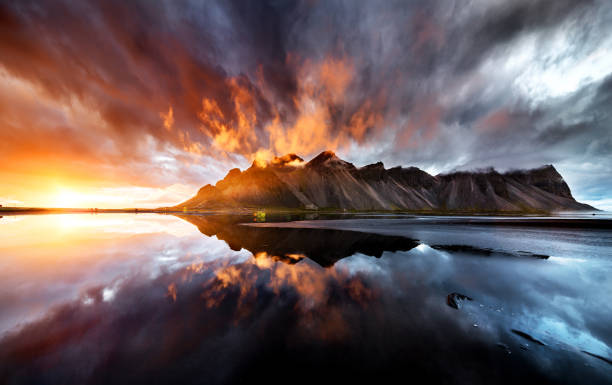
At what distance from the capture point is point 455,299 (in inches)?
395

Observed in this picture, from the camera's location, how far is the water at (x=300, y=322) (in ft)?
18.3

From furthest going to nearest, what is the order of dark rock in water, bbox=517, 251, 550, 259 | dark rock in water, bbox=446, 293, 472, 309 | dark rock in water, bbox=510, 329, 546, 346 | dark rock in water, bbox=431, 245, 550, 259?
dark rock in water, bbox=431, 245, 550, 259, dark rock in water, bbox=517, 251, 550, 259, dark rock in water, bbox=446, 293, 472, 309, dark rock in water, bbox=510, 329, 546, 346

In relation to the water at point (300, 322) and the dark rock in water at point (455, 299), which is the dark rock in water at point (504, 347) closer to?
the water at point (300, 322)

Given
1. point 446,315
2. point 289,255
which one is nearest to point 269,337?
point 446,315

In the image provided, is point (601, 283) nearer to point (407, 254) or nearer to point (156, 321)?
point (407, 254)

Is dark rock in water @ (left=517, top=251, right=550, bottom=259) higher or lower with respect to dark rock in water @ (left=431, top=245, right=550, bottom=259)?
lower

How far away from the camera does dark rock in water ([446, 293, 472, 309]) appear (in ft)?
31.0

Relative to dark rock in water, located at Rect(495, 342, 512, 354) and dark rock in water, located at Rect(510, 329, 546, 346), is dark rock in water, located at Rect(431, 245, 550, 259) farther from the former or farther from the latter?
dark rock in water, located at Rect(495, 342, 512, 354)

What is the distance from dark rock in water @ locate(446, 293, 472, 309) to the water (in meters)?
0.06

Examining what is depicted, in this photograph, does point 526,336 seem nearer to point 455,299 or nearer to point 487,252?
point 455,299

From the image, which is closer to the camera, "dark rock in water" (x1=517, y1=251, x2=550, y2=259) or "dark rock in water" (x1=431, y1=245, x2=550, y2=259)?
"dark rock in water" (x1=517, y1=251, x2=550, y2=259)

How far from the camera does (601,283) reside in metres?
12.3

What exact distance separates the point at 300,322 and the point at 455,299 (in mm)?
7853

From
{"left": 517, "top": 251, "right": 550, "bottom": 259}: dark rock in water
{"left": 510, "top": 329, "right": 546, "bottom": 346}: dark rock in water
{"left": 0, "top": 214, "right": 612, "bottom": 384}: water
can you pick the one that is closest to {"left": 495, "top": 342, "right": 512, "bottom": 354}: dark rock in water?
{"left": 0, "top": 214, "right": 612, "bottom": 384}: water
